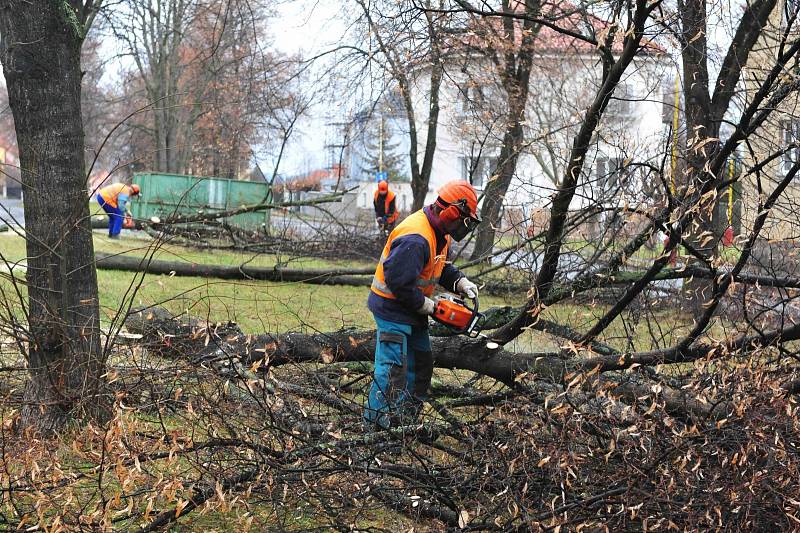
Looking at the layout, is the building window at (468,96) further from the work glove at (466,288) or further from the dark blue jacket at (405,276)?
the dark blue jacket at (405,276)

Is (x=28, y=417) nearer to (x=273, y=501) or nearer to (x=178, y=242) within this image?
(x=273, y=501)

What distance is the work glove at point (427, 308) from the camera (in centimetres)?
520

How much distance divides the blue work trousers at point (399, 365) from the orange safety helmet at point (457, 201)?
0.76 metres

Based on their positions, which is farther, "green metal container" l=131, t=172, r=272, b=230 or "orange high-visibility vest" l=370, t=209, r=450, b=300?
"green metal container" l=131, t=172, r=272, b=230

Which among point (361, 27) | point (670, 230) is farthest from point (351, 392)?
point (361, 27)

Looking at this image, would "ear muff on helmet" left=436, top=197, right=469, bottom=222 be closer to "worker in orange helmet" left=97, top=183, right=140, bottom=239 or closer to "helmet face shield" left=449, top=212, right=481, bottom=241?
"helmet face shield" left=449, top=212, right=481, bottom=241

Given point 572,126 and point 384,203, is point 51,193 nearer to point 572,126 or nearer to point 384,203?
point 572,126

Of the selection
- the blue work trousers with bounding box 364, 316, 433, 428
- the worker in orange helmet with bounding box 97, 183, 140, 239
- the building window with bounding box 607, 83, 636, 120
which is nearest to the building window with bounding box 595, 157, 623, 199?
the building window with bounding box 607, 83, 636, 120

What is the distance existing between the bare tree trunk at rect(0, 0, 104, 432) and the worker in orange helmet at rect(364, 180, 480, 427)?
1722 millimetres

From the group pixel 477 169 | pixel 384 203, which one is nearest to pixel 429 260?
pixel 384 203

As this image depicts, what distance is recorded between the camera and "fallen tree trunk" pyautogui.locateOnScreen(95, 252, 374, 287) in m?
10.8

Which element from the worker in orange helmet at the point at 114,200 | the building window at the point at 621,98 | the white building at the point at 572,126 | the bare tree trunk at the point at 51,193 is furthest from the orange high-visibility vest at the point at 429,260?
the worker in orange helmet at the point at 114,200

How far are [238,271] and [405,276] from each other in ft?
20.7

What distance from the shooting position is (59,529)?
11.4 ft
